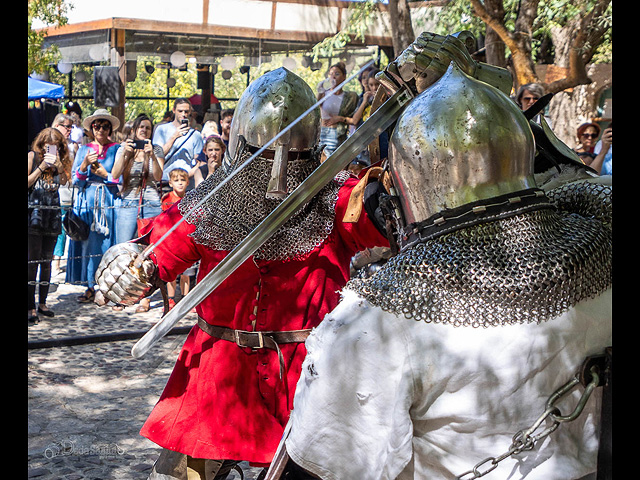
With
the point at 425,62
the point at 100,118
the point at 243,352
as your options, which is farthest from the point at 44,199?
the point at 425,62

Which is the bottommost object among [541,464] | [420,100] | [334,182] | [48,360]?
[48,360]

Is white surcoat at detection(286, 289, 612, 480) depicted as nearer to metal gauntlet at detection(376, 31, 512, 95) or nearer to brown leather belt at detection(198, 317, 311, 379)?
metal gauntlet at detection(376, 31, 512, 95)

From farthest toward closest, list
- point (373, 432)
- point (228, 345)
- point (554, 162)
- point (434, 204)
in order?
point (228, 345)
point (554, 162)
point (434, 204)
point (373, 432)

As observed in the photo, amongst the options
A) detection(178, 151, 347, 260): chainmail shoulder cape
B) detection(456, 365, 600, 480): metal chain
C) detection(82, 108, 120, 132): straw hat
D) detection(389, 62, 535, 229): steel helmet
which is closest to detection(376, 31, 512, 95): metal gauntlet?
detection(389, 62, 535, 229): steel helmet

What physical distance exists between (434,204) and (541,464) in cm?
64

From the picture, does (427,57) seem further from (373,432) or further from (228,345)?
(228,345)

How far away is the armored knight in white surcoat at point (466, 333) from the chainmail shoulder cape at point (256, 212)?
1201 millimetres

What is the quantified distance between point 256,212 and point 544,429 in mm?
1650

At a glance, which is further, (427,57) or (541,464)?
(427,57)

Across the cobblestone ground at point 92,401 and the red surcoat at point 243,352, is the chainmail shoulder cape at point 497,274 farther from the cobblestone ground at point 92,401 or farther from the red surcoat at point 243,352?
the cobblestone ground at point 92,401

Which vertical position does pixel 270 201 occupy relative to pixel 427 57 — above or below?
below

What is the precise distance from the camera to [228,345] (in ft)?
9.63

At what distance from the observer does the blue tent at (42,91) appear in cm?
1323
